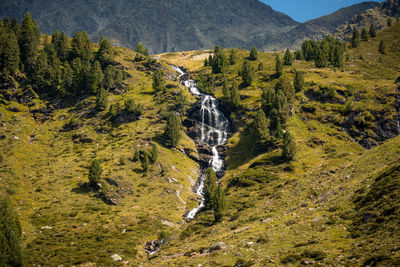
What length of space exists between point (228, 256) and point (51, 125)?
4737 inches

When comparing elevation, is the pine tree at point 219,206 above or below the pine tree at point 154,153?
below

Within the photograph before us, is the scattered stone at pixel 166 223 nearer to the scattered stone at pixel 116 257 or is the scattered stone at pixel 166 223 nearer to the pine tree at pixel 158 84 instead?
the scattered stone at pixel 116 257

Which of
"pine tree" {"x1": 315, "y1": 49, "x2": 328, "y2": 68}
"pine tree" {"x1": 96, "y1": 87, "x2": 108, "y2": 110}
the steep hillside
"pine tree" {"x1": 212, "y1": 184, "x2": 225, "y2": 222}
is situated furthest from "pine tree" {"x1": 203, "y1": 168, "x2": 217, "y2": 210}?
"pine tree" {"x1": 315, "y1": 49, "x2": 328, "y2": 68}

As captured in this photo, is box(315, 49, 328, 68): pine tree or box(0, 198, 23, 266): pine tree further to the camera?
box(315, 49, 328, 68): pine tree

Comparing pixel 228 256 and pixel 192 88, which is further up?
pixel 192 88

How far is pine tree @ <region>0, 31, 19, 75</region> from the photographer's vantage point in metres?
135

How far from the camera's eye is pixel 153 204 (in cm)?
8400

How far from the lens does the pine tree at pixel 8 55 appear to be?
13512cm

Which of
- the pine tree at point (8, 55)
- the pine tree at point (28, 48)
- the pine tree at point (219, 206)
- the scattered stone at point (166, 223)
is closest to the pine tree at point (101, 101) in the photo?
the pine tree at point (8, 55)

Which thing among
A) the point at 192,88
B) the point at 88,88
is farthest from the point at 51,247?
the point at 192,88

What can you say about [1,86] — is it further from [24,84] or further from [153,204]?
[153,204]

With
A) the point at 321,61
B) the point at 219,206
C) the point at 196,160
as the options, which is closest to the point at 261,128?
the point at 196,160

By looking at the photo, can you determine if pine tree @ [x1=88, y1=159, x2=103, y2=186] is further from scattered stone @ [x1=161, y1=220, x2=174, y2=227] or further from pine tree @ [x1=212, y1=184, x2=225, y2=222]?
pine tree @ [x1=212, y1=184, x2=225, y2=222]

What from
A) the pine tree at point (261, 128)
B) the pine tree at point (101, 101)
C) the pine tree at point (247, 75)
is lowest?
the pine tree at point (261, 128)
